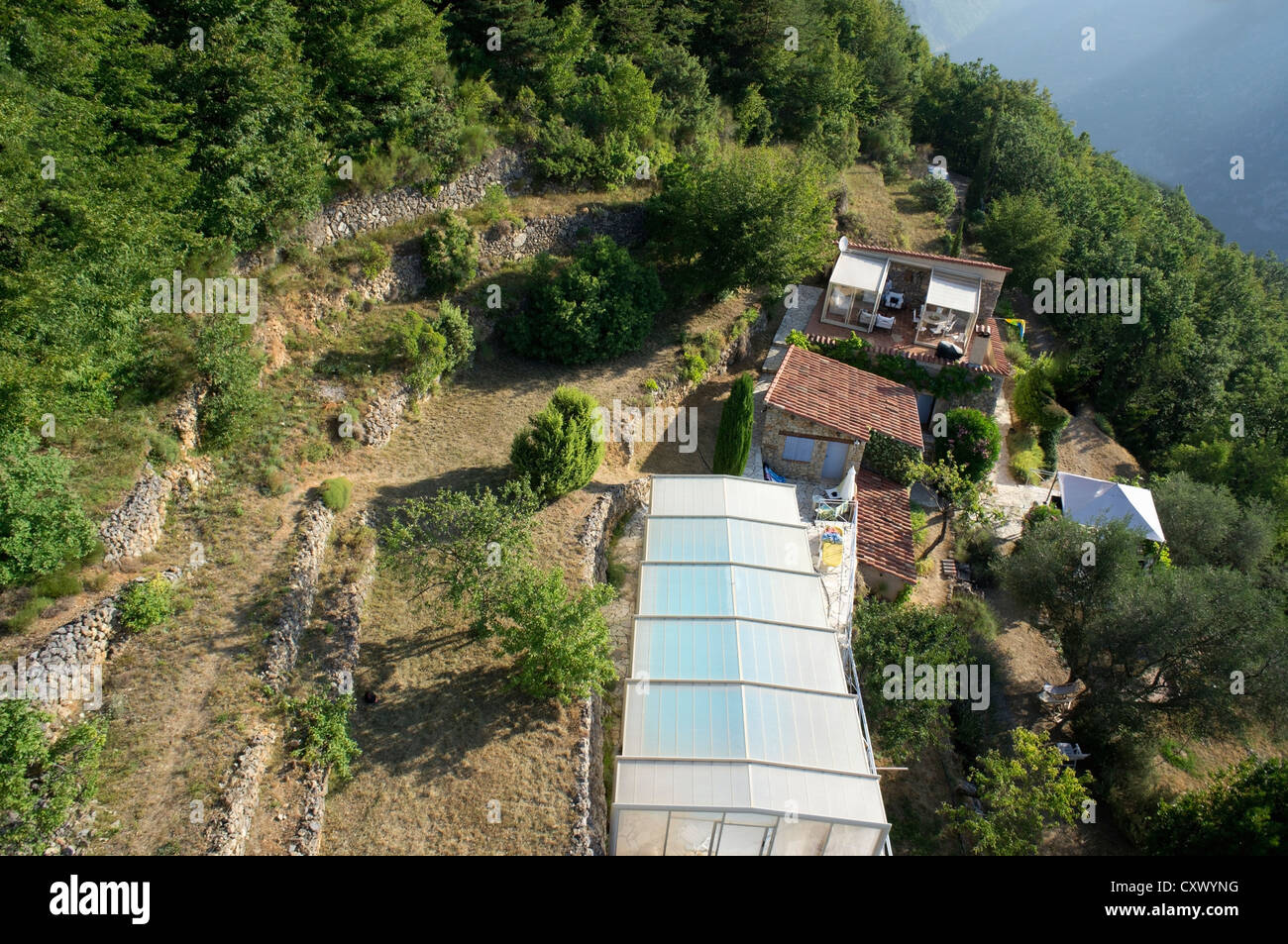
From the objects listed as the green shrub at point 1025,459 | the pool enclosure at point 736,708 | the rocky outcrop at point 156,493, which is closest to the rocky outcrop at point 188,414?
the rocky outcrop at point 156,493

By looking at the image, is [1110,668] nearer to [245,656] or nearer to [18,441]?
[245,656]

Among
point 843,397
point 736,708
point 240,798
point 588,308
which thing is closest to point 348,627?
point 240,798

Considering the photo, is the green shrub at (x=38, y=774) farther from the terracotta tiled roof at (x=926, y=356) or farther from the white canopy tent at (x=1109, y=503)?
the white canopy tent at (x=1109, y=503)

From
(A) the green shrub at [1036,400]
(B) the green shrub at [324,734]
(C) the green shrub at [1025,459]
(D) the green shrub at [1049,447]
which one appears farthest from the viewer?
(A) the green shrub at [1036,400]
